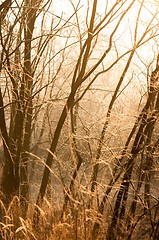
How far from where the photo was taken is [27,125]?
767 centimetres

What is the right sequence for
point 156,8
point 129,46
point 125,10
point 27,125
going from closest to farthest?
point 156,8 < point 125,10 < point 129,46 < point 27,125

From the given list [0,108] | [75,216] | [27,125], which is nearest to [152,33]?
[0,108]

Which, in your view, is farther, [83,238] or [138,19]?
[138,19]

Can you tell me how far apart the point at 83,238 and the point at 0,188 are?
15.3 ft

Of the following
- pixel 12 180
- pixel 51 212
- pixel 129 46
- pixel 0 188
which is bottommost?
pixel 0 188

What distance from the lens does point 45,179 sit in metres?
5.84

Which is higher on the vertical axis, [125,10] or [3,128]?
[125,10]

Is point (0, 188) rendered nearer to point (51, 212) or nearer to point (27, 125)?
point (27, 125)

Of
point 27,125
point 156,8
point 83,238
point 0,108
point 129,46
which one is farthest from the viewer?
point 27,125

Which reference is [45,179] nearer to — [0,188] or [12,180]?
[12,180]

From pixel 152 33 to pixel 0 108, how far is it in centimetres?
282

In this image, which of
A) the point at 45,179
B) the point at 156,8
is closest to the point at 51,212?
the point at 45,179

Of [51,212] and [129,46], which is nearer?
[51,212]

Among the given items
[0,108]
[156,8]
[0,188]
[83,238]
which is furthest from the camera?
[0,188]
